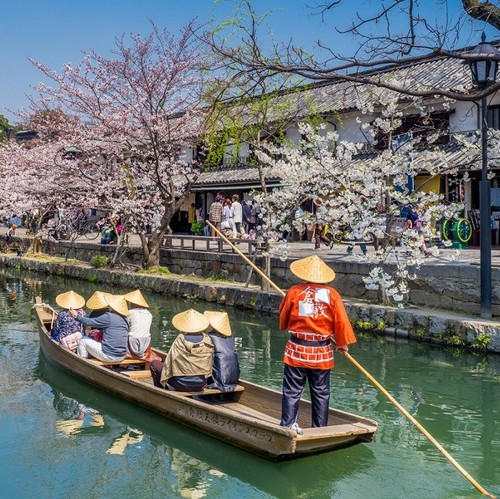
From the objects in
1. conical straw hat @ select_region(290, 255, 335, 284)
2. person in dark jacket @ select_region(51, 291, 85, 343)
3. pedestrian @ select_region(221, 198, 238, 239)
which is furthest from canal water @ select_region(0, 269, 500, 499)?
pedestrian @ select_region(221, 198, 238, 239)

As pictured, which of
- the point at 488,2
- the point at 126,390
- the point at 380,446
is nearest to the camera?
the point at 380,446

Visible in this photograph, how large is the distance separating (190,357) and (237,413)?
971 mm

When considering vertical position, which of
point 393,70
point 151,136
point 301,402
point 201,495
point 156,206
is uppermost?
point 393,70

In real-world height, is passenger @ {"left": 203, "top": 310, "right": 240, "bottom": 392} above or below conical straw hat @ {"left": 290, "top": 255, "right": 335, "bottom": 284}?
below

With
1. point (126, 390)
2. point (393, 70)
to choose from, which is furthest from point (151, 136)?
point (126, 390)

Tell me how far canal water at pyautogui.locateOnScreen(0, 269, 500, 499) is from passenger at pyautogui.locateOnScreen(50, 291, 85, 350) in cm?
47

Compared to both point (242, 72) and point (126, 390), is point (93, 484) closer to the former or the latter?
point (126, 390)

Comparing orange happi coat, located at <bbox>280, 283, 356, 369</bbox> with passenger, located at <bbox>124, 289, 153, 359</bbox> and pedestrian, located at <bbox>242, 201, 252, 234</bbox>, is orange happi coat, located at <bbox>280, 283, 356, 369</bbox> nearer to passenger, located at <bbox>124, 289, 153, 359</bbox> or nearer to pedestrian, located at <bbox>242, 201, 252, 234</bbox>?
passenger, located at <bbox>124, 289, 153, 359</bbox>

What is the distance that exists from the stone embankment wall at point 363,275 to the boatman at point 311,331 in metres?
6.50

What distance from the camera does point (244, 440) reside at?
6.53 m

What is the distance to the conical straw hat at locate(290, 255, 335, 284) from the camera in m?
6.24

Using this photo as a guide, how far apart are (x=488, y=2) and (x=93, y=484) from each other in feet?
29.2

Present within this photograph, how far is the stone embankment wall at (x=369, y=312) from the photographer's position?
1114 cm

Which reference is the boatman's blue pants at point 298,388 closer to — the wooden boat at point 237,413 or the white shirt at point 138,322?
the wooden boat at point 237,413
